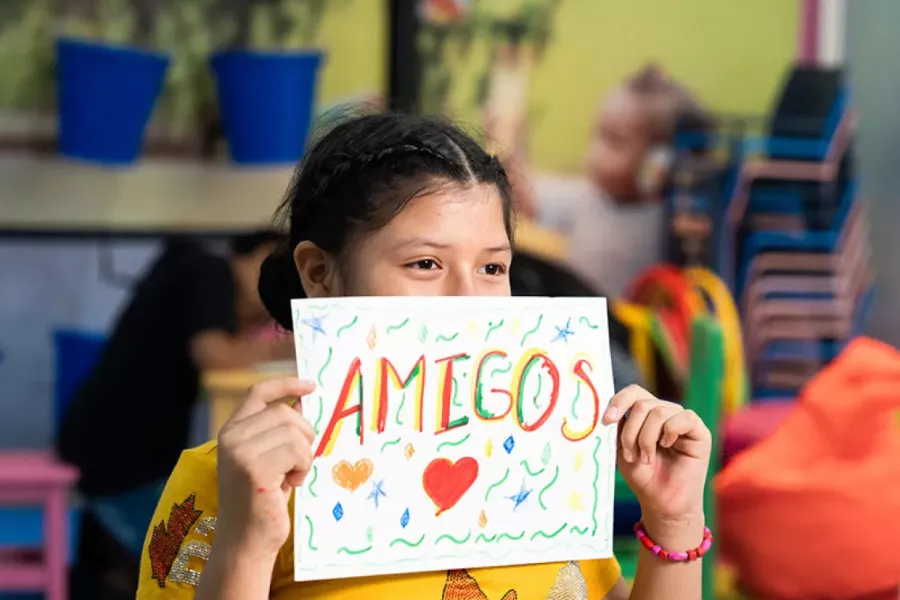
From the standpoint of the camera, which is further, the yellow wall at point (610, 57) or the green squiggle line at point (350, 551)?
the yellow wall at point (610, 57)

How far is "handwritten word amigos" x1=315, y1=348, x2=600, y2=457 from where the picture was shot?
3.69 feet

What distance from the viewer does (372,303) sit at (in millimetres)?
1135

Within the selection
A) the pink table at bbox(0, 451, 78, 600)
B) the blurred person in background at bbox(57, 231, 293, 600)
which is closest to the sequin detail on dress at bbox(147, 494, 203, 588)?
the blurred person in background at bbox(57, 231, 293, 600)

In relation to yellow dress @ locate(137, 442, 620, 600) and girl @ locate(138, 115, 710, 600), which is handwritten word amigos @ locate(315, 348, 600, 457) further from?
yellow dress @ locate(137, 442, 620, 600)

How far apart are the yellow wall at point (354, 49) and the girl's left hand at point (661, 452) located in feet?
9.31

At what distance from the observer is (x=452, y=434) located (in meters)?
1.17

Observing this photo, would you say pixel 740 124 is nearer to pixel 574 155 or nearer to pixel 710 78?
pixel 710 78

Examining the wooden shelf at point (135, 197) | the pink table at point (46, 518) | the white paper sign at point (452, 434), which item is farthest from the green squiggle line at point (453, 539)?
the wooden shelf at point (135, 197)

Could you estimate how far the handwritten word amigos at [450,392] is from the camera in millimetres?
1124

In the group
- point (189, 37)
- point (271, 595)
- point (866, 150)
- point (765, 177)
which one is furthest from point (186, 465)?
point (866, 150)

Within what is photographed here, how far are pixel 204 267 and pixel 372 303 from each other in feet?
7.22

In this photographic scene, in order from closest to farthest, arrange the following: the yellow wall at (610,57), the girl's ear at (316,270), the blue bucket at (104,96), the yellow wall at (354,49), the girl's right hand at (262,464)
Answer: the girl's right hand at (262,464) < the girl's ear at (316,270) < the blue bucket at (104,96) < the yellow wall at (354,49) < the yellow wall at (610,57)

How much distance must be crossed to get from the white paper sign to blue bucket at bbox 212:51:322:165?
8.35 ft

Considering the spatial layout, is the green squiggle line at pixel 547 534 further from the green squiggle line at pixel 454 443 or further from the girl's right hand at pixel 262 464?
the girl's right hand at pixel 262 464
